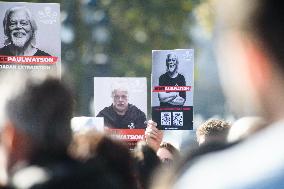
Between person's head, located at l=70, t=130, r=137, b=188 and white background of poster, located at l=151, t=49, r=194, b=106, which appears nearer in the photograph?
person's head, located at l=70, t=130, r=137, b=188

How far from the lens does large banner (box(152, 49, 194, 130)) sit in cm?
320

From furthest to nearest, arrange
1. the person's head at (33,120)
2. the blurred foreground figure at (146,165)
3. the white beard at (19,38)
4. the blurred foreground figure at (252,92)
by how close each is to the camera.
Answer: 1. the white beard at (19,38)
2. the blurred foreground figure at (146,165)
3. the person's head at (33,120)
4. the blurred foreground figure at (252,92)

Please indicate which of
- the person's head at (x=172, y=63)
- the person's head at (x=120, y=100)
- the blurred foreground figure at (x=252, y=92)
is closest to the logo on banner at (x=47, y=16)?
the person's head at (x=120, y=100)

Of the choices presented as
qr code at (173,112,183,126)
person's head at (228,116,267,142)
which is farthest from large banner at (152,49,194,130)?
person's head at (228,116,267,142)

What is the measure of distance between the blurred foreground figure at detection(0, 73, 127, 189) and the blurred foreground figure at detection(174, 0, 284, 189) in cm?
104

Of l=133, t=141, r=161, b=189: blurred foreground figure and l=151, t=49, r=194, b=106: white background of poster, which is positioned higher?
l=151, t=49, r=194, b=106: white background of poster

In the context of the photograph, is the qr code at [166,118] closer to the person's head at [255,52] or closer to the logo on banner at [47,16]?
the logo on banner at [47,16]

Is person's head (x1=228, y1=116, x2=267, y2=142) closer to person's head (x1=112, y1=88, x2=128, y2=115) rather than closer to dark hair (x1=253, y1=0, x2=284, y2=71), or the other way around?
dark hair (x1=253, y1=0, x2=284, y2=71)

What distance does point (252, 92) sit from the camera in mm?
727

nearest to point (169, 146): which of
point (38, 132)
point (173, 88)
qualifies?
point (173, 88)

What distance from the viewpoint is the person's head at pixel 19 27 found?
3.14 m

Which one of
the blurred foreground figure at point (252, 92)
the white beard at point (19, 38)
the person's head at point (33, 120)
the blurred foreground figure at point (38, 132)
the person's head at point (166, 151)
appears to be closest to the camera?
the blurred foreground figure at point (252, 92)

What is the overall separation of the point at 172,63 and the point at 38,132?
1.47m

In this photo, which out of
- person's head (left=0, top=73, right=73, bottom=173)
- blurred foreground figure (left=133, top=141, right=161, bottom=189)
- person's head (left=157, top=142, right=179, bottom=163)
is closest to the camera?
person's head (left=0, top=73, right=73, bottom=173)
